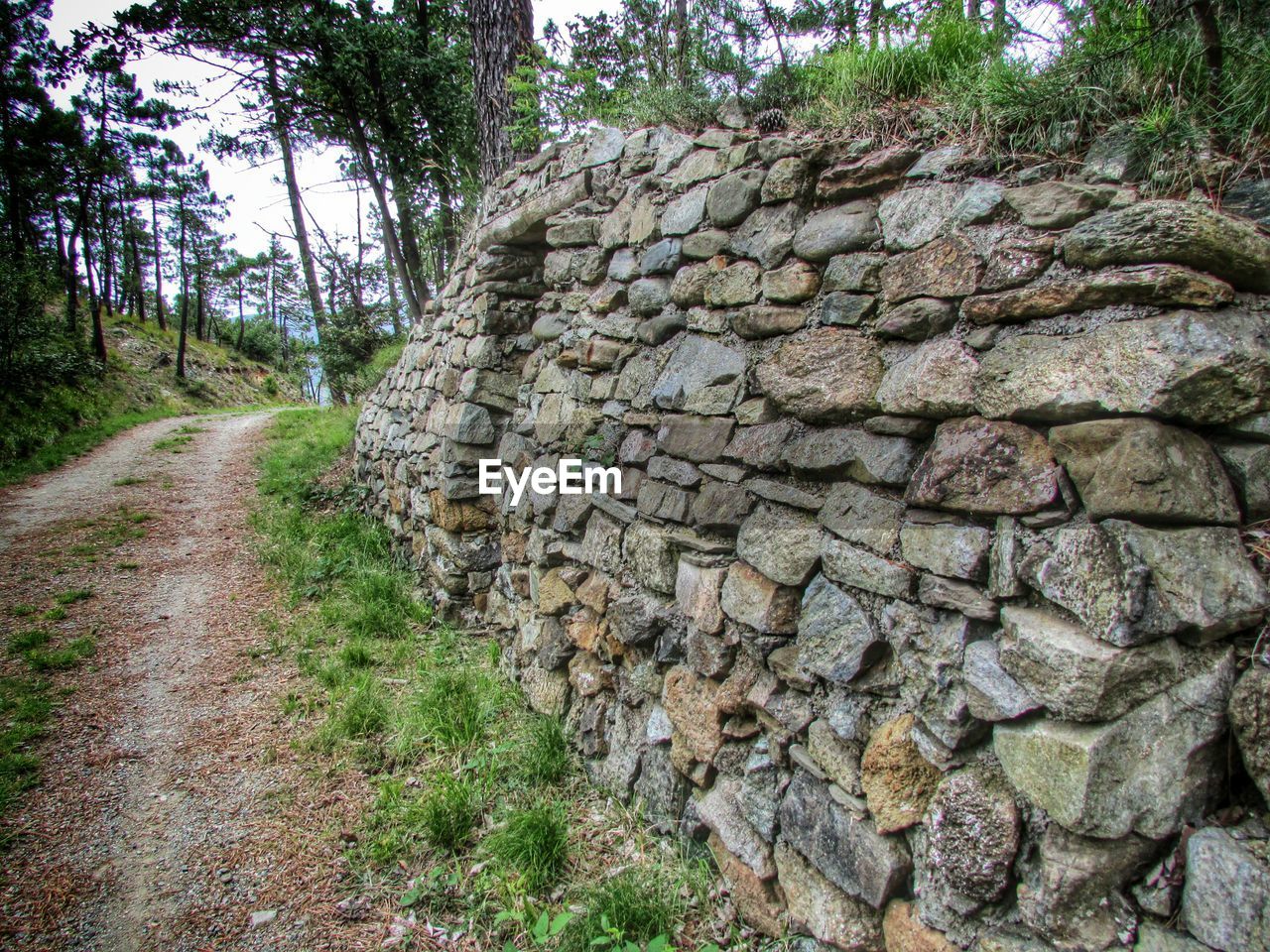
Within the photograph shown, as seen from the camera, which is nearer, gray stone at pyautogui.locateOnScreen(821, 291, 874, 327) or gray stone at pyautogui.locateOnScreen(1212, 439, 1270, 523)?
gray stone at pyautogui.locateOnScreen(1212, 439, 1270, 523)

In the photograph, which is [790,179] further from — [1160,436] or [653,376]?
[1160,436]

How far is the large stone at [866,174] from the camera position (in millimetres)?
2084

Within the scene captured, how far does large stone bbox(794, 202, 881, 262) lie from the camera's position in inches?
83.7

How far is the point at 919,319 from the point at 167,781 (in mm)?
4225

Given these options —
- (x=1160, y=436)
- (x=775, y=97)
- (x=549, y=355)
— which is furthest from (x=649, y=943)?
(x=775, y=97)

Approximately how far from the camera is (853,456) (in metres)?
2.05

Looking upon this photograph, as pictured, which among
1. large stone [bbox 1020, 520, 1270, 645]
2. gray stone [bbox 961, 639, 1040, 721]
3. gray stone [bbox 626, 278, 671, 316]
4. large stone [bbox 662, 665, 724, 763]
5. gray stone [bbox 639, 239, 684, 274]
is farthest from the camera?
gray stone [bbox 626, 278, 671, 316]

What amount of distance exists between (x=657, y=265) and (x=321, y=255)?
58.2ft

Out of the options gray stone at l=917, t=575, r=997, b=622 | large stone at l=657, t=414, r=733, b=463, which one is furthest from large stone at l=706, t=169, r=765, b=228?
gray stone at l=917, t=575, r=997, b=622

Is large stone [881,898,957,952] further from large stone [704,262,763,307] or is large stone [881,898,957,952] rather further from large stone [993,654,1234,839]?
large stone [704,262,763,307]

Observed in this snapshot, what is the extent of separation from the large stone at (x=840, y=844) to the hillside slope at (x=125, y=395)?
36.5 ft

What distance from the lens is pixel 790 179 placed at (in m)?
2.38

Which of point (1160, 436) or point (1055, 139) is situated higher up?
point (1055, 139)

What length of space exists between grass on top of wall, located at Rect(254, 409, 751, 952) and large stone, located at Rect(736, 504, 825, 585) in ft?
4.14
